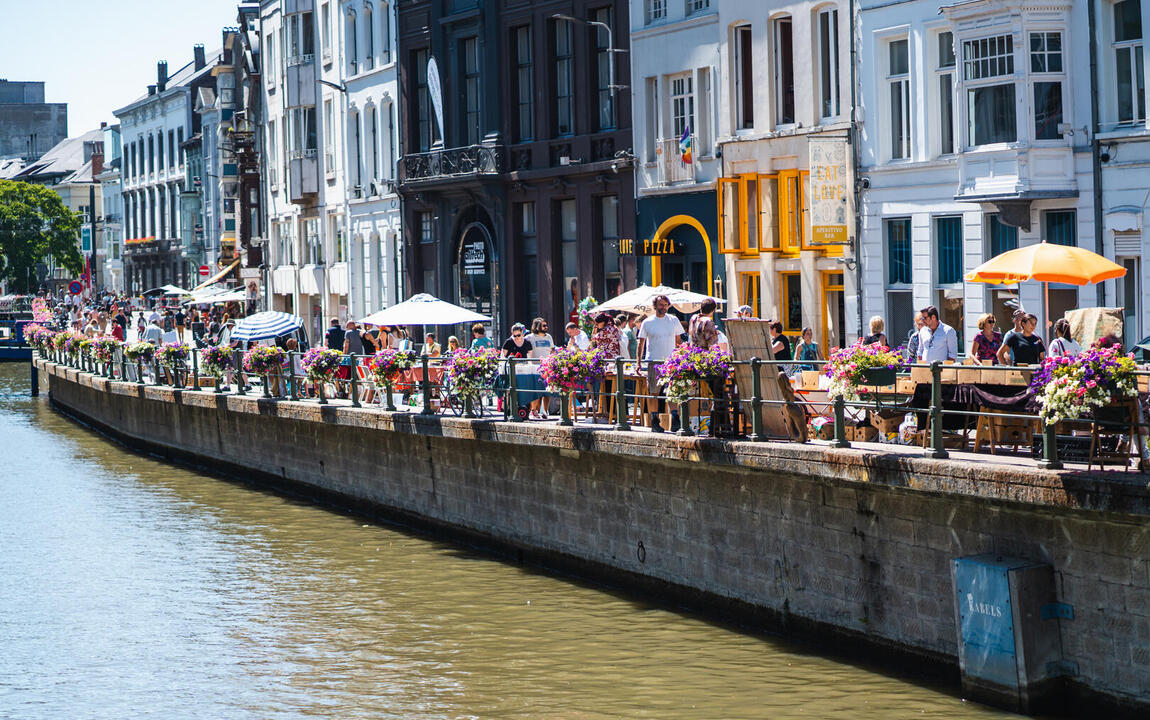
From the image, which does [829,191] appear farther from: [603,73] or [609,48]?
[603,73]

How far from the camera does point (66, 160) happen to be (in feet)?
458

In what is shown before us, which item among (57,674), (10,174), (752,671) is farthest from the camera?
(10,174)

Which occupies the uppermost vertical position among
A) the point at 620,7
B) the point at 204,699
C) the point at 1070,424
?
the point at 620,7

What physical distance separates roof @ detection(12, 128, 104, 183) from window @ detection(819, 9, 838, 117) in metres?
112

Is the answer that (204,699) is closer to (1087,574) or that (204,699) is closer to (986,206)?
(1087,574)

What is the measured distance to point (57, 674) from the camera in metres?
16.8

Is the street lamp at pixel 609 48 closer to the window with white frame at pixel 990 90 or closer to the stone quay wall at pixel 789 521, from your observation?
the window with white frame at pixel 990 90

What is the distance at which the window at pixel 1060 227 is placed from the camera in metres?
25.5

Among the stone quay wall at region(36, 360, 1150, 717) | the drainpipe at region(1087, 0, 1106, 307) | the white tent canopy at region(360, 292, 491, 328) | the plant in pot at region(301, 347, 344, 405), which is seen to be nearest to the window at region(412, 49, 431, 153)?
the white tent canopy at region(360, 292, 491, 328)

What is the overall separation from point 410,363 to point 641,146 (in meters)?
12.1

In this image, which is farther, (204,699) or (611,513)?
(611,513)

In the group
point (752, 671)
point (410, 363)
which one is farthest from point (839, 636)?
point (410, 363)

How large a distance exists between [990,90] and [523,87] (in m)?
16.9

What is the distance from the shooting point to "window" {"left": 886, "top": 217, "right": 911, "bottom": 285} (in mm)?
28922
